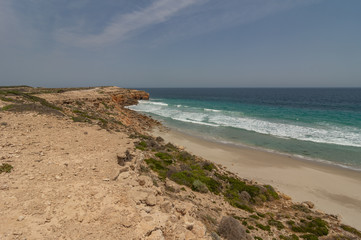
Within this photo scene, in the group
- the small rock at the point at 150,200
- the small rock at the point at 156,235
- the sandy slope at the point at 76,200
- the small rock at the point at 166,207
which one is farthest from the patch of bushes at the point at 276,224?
the small rock at the point at 156,235

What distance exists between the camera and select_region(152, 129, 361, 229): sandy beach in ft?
44.4

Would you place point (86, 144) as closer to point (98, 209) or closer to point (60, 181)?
point (60, 181)

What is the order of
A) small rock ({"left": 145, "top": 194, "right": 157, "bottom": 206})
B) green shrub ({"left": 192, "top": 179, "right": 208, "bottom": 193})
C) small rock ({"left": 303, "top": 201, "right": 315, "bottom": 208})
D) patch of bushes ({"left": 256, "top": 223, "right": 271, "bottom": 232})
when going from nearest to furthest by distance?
small rock ({"left": 145, "top": 194, "right": 157, "bottom": 206}) < patch of bushes ({"left": 256, "top": 223, "right": 271, "bottom": 232}) < green shrub ({"left": 192, "top": 179, "right": 208, "bottom": 193}) < small rock ({"left": 303, "top": 201, "right": 315, "bottom": 208})

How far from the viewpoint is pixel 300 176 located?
56.9 feet

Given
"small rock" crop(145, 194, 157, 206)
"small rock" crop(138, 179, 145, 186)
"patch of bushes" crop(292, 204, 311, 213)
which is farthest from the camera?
"patch of bushes" crop(292, 204, 311, 213)

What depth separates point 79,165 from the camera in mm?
8047

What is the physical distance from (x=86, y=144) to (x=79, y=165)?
3169mm

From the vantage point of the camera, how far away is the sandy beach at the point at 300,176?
13.5 m

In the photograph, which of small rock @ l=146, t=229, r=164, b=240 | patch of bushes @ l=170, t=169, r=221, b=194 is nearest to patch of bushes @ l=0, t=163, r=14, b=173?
small rock @ l=146, t=229, r=164, b=240

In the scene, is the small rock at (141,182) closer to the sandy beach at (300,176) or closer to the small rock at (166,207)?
the small rock at (166,207)

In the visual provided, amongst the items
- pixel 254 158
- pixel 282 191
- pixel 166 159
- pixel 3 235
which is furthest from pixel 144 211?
pixel 254 158

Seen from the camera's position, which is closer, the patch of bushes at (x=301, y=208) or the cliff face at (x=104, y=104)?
the patch of bushes at (x=301, y=208)

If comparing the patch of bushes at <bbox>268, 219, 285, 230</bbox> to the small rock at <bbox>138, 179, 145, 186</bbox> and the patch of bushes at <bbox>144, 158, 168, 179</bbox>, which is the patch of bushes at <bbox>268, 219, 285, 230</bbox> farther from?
the small rock at <bbox>138, 179, 145, 186</bbox>

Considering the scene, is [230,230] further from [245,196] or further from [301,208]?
[301,208]
